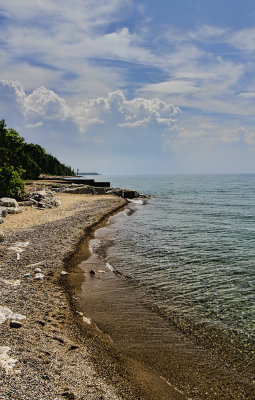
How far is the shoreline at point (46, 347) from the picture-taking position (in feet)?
18.6

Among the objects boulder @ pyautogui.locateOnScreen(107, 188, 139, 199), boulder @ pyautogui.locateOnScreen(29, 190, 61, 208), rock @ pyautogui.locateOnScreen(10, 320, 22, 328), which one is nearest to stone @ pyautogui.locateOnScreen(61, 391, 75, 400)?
rock @ pyautogui.locateOnScreen(10, 320, 22, 328)

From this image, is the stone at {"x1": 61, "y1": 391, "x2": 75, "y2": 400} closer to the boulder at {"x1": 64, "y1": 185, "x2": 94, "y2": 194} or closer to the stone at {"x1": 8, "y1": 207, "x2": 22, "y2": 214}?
the stone at {"x1": 8, "y1": 207, "x2": 22, "y2": 214}

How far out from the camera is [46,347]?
7.17 m

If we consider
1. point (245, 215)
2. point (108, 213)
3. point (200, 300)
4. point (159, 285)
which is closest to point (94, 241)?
point (159, 285)

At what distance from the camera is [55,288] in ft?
37.5

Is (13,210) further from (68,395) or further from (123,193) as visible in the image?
(123,193)

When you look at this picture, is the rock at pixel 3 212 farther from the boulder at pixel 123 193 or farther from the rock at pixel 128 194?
the rock at pixel 128 194

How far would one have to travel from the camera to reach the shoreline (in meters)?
5.66

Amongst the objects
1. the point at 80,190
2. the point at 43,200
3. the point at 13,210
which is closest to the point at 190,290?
the point at 13,210

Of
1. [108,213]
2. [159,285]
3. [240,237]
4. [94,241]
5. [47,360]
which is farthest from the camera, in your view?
[108,213]

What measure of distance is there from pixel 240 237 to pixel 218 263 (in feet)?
25.1

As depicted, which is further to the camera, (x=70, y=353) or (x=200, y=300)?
(x=200, y=300)

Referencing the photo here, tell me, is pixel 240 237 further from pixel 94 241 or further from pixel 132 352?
pixel 132 352

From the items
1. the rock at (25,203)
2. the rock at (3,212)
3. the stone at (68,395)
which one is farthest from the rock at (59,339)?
the rock at (25,203)
